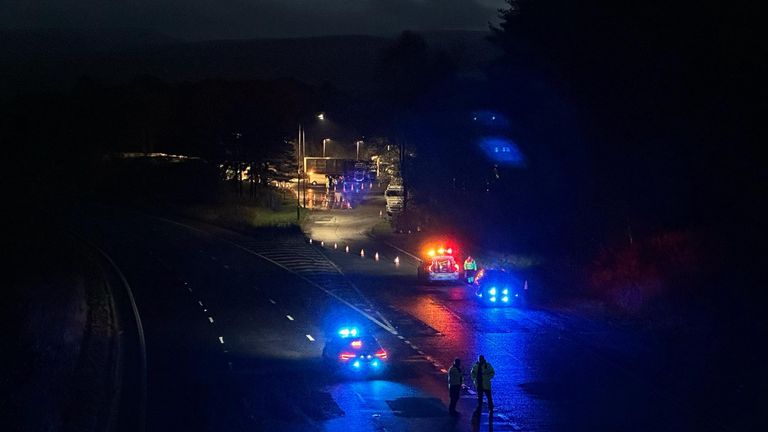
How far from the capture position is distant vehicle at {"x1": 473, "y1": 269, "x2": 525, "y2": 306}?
42938mm

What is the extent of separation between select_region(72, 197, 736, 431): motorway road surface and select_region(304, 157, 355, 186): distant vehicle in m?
70.9

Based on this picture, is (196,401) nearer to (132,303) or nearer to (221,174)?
(132,303)

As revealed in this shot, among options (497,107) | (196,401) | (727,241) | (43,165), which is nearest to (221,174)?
(43,165)

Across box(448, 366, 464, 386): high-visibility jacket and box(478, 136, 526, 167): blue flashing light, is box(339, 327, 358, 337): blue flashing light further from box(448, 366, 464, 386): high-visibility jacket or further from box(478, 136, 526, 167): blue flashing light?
box(478, 136, 526, 167): blue flashing light

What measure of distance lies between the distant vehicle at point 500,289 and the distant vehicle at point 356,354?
16336 millimetres

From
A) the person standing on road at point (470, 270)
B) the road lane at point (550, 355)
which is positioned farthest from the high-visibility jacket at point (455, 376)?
the person standing on road at point (470, 270)

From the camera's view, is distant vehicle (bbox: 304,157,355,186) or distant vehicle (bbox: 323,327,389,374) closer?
distant vehicle (bbox: 323,327,389,374)

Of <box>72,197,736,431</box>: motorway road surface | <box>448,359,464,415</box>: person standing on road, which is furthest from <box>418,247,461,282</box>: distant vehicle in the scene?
<box>448,359,464,415</box>: person standing on road

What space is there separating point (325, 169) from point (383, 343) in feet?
360

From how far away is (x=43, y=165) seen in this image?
13988cm

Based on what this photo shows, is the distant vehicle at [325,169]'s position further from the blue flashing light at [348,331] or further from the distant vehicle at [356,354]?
the distant vehicle at [356,354]

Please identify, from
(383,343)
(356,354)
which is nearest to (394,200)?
(383,343)

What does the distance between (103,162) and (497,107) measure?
8102cm

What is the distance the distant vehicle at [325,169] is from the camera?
129m
